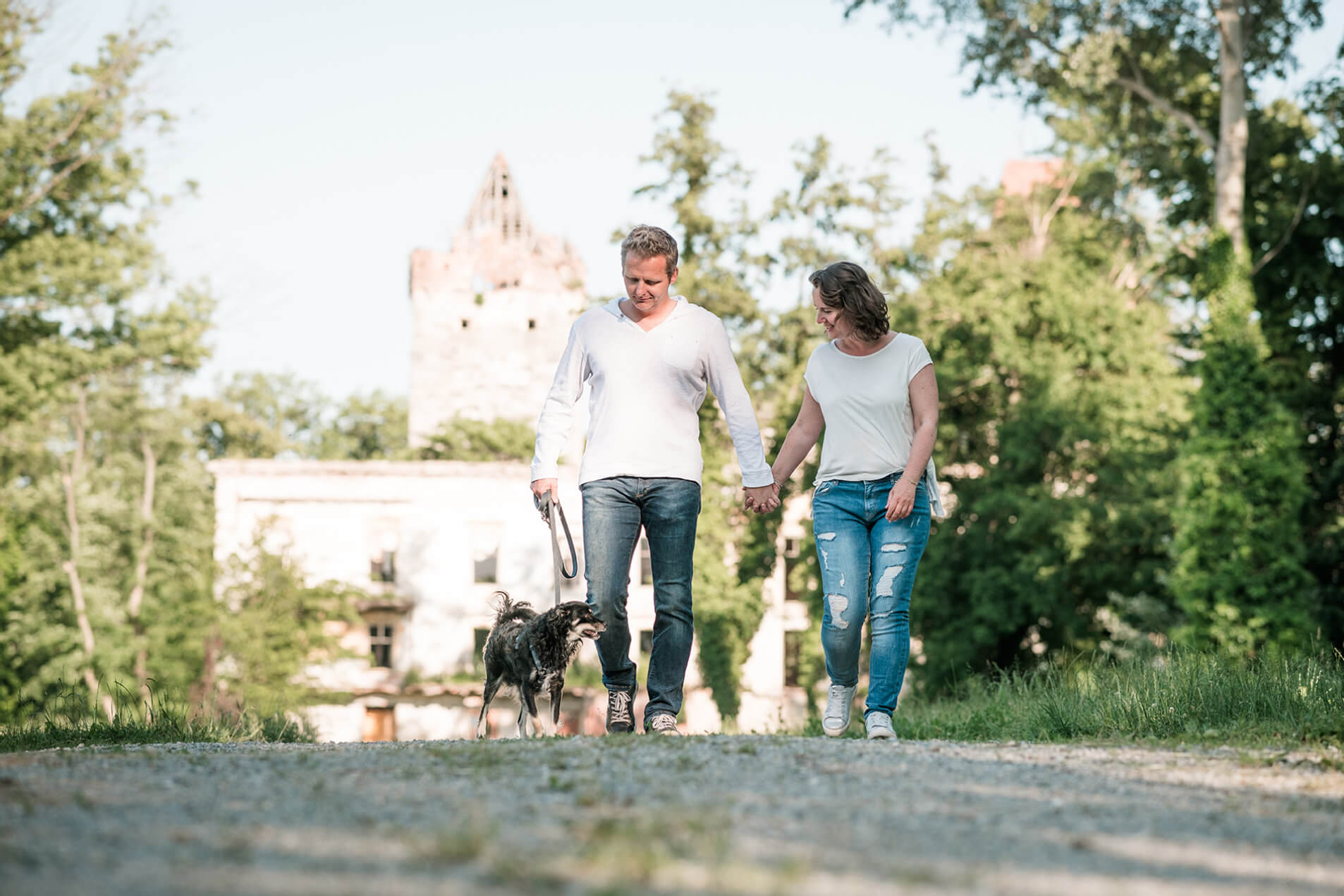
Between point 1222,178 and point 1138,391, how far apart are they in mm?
6987

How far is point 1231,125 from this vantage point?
66.2ft

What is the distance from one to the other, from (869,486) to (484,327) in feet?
181

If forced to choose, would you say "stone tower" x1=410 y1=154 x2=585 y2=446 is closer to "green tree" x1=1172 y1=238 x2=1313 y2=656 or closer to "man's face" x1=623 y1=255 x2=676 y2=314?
"green tree" x1=1172 y1=238 x2=1313 y2=656

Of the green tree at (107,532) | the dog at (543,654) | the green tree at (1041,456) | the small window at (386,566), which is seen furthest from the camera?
the small window at (386,566)

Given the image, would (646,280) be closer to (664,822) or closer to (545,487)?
(545,487)

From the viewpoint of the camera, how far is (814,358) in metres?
6.28

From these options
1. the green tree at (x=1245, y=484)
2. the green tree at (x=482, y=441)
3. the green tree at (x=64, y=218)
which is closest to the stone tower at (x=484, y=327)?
the green tree at (x=482, y=441)

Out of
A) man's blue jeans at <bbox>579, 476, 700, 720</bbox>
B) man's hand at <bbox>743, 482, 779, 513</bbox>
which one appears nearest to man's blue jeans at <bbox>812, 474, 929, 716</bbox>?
man's hand at <bbox>743, 482, 779, 513</bbox>

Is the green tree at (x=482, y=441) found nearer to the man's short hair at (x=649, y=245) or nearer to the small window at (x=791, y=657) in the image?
the small window at (x=791, y=657)

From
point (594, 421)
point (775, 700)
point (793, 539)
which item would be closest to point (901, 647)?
point (594, 421)

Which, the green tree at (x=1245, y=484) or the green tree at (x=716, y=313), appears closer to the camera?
the green tree at (x=1245, y=484)

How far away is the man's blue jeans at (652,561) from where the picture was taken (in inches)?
239

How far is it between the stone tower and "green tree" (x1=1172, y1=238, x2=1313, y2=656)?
1640 inches

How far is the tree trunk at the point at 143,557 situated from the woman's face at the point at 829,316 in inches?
1551
